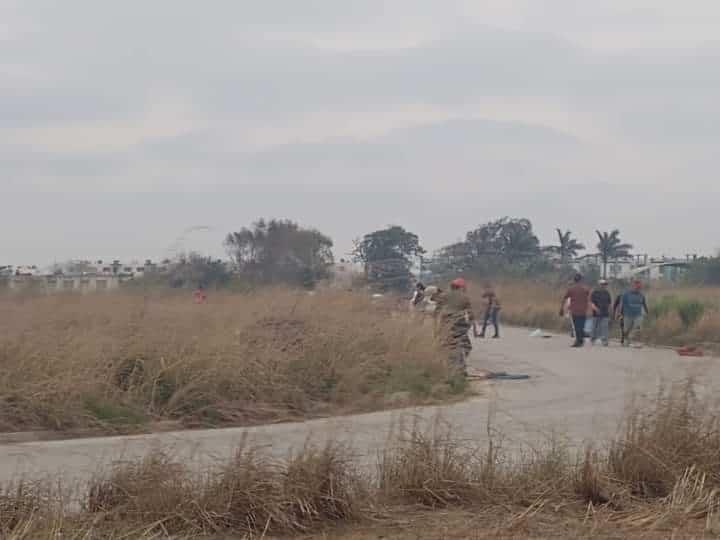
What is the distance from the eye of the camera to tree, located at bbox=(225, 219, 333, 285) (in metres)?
26.0

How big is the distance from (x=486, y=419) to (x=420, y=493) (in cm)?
521

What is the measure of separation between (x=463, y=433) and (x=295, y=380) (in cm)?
431

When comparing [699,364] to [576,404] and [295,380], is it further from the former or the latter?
[295,380]

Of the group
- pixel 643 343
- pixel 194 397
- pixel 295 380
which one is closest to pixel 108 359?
pixel 194 397

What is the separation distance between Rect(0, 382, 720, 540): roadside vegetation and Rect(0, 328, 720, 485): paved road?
1.68ft

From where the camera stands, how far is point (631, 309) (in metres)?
26.5

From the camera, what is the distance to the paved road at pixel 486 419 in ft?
29.8

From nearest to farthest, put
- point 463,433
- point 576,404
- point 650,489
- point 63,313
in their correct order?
1. point 650,489
2. point 463,433
3. point 576,404
4. point 63,313

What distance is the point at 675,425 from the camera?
857 centimetres

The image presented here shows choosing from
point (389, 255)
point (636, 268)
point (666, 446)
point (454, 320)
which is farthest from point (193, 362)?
point (636, 268)

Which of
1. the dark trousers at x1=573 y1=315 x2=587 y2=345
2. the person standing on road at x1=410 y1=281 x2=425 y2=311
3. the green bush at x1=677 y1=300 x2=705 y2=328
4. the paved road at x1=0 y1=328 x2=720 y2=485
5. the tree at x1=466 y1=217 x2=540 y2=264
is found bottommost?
the paved road at x1=0 y1=328 x2=720 y2=485

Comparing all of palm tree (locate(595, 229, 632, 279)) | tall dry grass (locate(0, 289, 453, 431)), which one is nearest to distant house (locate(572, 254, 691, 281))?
palm tree (locate(595, 229, 632, 279))

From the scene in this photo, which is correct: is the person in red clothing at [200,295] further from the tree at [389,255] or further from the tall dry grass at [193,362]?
the tree at [389,255]

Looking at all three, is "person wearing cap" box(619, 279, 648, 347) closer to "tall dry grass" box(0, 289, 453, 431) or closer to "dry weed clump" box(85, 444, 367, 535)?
"tall dry grass" box(0, 289, 453, 431)
